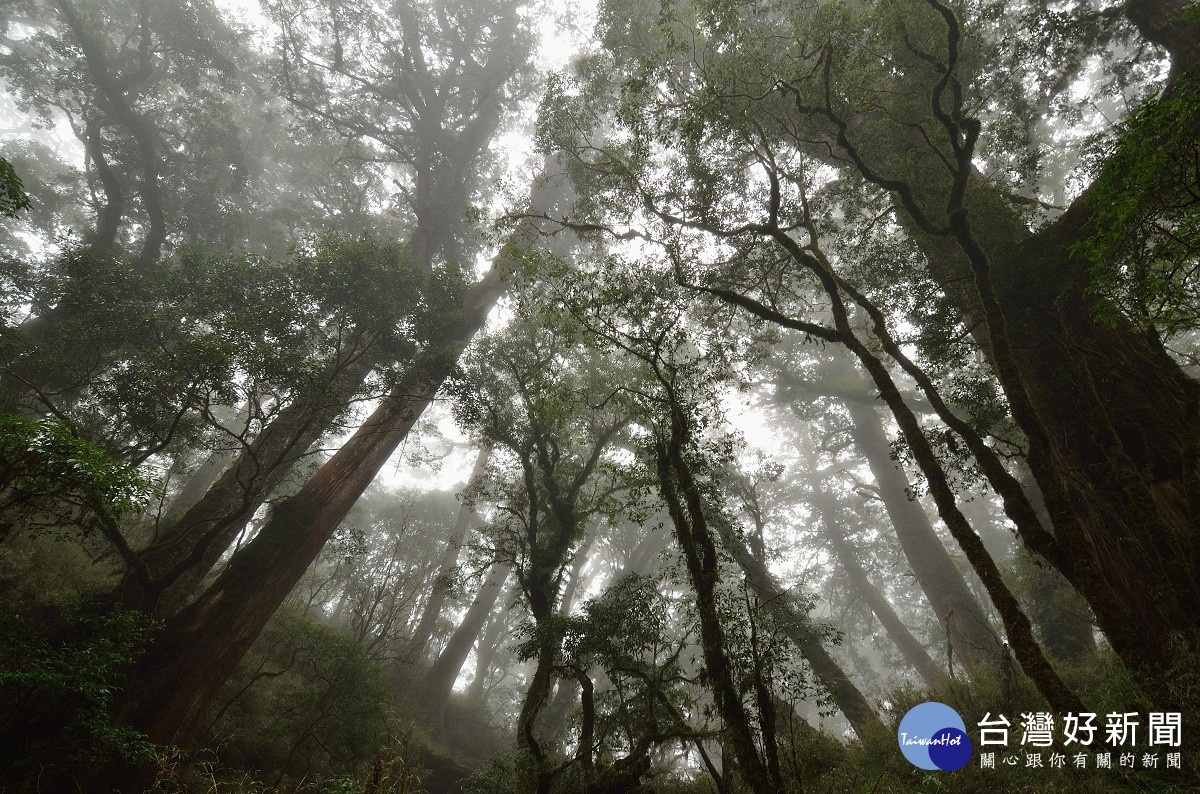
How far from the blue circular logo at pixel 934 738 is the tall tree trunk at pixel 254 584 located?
26.7 ft

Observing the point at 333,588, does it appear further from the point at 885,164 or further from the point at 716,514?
the point at 885,164

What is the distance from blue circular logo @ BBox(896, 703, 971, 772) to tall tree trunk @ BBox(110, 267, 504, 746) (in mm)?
8138

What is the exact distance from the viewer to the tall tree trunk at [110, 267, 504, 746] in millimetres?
6402

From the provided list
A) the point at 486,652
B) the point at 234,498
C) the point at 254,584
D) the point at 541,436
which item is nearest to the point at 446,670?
the point at 486,652

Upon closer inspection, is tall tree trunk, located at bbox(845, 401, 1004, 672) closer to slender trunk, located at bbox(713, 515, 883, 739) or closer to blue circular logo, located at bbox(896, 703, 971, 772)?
slender trunk, located at bbox(713, 515, 883, 739)

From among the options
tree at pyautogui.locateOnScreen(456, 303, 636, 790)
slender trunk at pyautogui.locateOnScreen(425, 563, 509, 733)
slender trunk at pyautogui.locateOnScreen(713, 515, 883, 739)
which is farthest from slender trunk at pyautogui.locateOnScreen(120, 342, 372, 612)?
slender trunk at pyautogui.locateOnScreen(425, 563, 509, 733)

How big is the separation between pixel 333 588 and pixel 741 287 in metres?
17.4

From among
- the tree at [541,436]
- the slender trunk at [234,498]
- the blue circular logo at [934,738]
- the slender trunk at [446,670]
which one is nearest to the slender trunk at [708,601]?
the tree at [541,436]

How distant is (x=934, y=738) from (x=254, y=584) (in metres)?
9.56

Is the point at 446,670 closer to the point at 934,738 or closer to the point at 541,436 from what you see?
the point at 541,436

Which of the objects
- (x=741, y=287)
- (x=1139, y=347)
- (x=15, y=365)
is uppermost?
(x=741, y=287)

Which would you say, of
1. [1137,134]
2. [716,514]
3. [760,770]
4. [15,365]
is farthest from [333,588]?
[1137,134]

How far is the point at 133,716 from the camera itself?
6117 millimetres

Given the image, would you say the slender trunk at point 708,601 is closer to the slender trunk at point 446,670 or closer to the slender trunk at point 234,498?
the slender trunk at point 234,498
